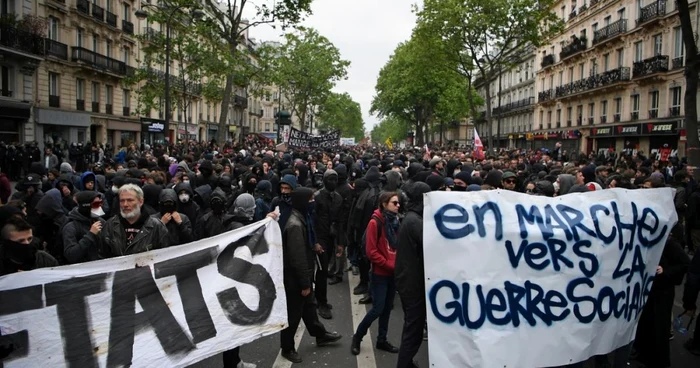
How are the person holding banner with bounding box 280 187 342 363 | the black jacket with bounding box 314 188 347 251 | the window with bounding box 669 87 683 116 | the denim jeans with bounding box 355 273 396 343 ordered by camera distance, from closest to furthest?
the person holding banner with bounding box 280 187 342 363 → the denim jeans with bounding box 355 273 396 343 → the black jacket with bounding box 314 188 347 251 → the window with bounding box 669 87 683 116

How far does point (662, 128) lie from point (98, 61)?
1338 inches

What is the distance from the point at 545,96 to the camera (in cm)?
4803

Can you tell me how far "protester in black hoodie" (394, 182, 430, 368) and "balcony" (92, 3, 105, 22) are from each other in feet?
116

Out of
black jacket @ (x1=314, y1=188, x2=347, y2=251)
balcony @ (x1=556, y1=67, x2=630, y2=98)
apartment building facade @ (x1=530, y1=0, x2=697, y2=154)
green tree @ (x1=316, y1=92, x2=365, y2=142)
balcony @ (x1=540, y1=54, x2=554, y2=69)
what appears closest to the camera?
black jacket @ (x1=314, y1=188, x2=347, y2=251)

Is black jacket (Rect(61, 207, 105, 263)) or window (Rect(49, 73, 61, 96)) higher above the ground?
window (Rect(49, 73, 61, 96))

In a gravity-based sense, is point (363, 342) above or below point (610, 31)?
below

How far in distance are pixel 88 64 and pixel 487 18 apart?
23676 millimetres

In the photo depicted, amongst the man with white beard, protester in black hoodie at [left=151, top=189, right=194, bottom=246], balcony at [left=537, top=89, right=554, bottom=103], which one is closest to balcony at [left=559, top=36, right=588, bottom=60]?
balcony at [left=537, top=89, right=554, bottom=103]

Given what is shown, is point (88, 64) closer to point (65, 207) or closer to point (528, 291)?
point (65, 207)

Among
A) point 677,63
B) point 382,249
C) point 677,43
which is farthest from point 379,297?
point 677,43

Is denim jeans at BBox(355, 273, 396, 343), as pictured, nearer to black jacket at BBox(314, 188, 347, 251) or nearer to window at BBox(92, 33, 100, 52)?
black jacket at BBox(314, 188, 347, 251)

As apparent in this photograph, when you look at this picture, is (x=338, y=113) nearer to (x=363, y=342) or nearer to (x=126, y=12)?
(x=126, y=12)

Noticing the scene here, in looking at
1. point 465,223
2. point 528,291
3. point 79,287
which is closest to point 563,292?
point 528,291

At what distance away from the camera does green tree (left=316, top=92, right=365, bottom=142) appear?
5975cm
